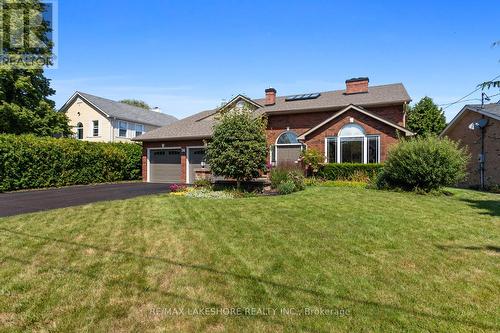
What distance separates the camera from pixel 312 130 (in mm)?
18188

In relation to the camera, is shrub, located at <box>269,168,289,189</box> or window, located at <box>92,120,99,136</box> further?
window, located at <box>92,120,99,136</box>

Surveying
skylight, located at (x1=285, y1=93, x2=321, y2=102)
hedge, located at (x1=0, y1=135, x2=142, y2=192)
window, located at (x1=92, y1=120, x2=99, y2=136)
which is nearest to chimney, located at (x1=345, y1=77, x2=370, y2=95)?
skylight, located at (x1=285, y1=93, x2=321, y2=102)

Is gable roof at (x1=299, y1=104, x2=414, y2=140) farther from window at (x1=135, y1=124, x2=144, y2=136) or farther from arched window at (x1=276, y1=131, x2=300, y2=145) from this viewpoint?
window at (x1=135, y1=124, x2=144, y2=136)

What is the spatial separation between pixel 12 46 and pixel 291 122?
22.6 m

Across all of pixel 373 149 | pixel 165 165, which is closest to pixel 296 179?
pixel 373 149

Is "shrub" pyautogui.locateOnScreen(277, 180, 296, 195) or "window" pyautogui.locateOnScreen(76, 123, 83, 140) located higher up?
"window" pyautogui.locateOnScreen(76, 123, 83, 140)

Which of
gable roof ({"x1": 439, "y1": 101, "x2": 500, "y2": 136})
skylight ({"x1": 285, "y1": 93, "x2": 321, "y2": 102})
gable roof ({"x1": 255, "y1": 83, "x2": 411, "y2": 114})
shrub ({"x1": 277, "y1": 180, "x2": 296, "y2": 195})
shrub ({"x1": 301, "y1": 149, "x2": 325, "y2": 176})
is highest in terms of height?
skylight ({"x1": 285, "y1": 93, "x2": 321, "y2": 102})

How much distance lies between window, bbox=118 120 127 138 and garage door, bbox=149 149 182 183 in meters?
9.15

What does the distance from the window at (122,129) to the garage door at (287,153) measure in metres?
18.1

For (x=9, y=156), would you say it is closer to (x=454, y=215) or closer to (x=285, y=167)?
(x=285, y=167)

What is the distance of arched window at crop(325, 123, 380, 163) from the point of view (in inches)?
674

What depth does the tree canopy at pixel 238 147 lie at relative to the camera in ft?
42.7

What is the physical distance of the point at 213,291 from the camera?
384 cm

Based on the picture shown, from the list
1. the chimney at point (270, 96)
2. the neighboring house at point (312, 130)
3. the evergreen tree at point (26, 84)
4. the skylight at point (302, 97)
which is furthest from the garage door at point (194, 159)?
the evergreen tree at point (26, 84)
